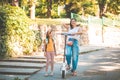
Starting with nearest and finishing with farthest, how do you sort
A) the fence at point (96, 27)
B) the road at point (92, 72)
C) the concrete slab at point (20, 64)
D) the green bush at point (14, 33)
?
the road at point (92, 72) → the concrete slab at point (20, 64) → the green bush at point (14, 33) → the fence at point (96, 27)

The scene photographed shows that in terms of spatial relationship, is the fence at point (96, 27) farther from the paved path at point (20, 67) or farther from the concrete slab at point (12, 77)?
the concrete slab at point (12, 77)

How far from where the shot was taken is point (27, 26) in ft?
62.4

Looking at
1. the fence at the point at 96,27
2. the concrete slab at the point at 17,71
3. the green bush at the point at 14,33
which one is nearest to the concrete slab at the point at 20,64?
the concrete slab at the point at 17,71

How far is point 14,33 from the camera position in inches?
711

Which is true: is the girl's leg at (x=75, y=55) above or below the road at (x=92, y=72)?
above

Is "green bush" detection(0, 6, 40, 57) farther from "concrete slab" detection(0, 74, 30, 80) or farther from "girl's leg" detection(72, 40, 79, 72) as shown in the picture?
"girl's leg" detection(72, 40, 79, 72)

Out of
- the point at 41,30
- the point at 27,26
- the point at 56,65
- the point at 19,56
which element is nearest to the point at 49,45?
the point at 56,65

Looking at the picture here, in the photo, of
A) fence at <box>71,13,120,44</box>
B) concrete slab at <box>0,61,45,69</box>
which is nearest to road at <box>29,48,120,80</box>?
concrete slab at <box>0,61,45,69</box>

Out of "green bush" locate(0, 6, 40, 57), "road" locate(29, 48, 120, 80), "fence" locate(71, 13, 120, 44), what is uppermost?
"green bush" locate(0, 6, 40, 57)

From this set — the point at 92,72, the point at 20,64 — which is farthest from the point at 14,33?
the point at 92,72

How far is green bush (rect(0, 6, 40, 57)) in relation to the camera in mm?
17500

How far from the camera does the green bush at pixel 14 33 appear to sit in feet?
57.4

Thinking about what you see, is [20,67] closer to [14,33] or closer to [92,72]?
[92,72]

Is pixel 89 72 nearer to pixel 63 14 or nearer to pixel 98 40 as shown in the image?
pixel 98 40
